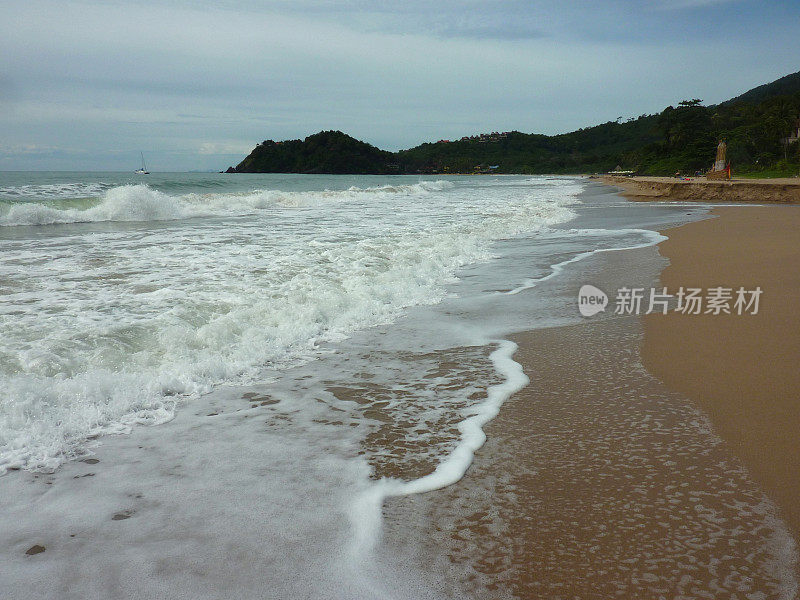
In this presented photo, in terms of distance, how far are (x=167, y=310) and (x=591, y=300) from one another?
442 cm

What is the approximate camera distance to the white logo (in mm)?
5367

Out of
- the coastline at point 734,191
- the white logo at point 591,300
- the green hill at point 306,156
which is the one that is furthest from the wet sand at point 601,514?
the green hill at point 306,156

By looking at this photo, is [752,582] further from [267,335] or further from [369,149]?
[369,149]

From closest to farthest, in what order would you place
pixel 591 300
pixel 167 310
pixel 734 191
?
pixel 167 310, pixel 591 300, pixel 734 191

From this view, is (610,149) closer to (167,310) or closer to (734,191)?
(734,191)

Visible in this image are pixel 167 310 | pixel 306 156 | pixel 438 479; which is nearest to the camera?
pixel 438 479

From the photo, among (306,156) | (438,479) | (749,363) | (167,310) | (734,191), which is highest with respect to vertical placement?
(306,156)

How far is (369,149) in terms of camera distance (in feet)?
417

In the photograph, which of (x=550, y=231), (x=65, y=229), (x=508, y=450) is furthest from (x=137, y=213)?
(x=508, y=450)

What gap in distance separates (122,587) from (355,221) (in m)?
14.1

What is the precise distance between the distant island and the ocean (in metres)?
37.5

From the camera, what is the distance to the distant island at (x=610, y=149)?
48.9 metres

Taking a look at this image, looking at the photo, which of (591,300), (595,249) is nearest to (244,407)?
(591,300)

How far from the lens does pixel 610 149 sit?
154875mm
